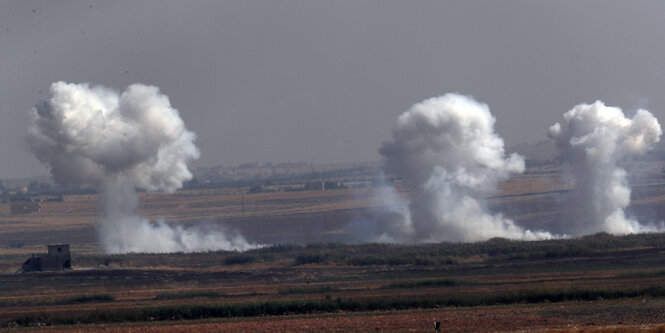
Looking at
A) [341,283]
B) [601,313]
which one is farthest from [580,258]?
[601,313]

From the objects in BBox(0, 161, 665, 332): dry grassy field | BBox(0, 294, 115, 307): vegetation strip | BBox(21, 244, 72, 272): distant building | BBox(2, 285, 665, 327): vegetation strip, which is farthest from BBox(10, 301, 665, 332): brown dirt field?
BBox(21, 244, 72, 272): distant building

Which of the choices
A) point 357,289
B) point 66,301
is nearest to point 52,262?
point 66,301

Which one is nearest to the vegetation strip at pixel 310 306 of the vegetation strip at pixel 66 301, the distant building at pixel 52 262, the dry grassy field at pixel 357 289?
the dry grassy field at pixel 357 289

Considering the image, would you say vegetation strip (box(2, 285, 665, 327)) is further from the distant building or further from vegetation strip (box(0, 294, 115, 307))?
the distant building

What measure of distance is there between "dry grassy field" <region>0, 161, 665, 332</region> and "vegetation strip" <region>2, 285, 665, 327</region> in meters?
0.08

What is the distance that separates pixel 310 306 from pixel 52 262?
53035 millimetres

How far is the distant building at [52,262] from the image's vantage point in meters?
117

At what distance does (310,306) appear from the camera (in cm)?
7331

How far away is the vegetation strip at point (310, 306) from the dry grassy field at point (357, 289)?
84mm

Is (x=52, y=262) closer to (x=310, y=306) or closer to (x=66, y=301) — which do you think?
(x=66, y=301)

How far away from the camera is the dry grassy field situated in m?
63.5

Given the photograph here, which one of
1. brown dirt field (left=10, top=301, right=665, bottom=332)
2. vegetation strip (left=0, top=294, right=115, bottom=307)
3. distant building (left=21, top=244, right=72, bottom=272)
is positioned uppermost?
distant building (left=21, top=244, right=72, bottom=272)

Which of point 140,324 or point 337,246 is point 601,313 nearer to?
point 140,324

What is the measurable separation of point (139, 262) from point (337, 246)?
23.4 m
